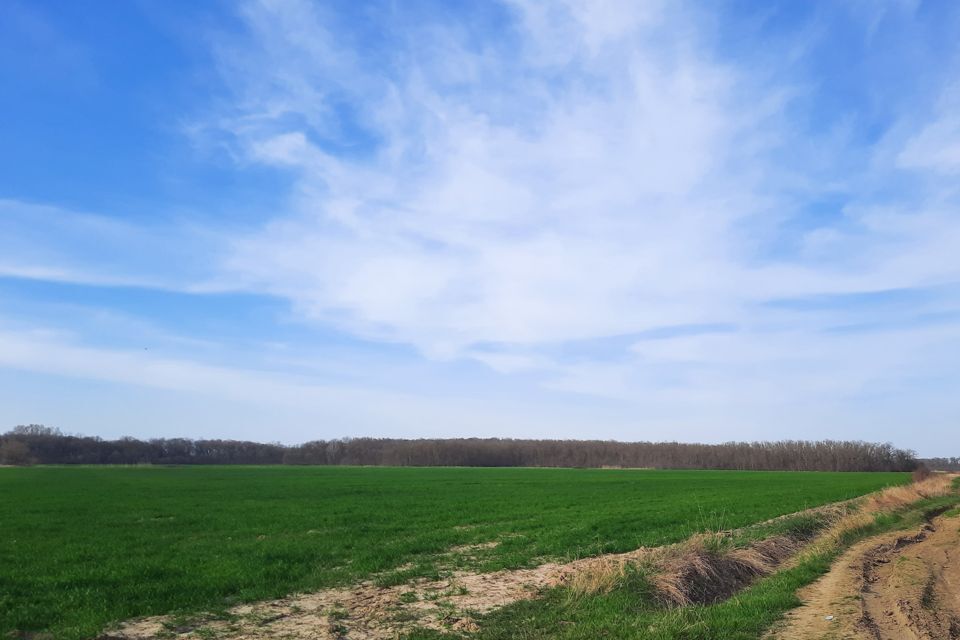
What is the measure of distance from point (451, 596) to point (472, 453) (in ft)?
521

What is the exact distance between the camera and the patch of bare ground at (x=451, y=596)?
1094 centimetres

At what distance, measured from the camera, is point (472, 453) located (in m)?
169

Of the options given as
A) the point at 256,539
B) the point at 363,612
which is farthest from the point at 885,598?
the point at 256,539

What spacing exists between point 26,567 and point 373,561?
8762mm

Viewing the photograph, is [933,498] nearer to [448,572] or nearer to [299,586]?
[448,572]

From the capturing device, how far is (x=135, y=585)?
1436cm

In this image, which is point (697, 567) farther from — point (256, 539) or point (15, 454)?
point (15, 454)

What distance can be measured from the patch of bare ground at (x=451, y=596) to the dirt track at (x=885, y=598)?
201cm

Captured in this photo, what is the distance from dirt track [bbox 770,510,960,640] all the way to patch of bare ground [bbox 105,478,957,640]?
201 cm

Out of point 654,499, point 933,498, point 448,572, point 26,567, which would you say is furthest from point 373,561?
point 933,498

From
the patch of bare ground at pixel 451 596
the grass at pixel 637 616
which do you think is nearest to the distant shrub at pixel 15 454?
the patch of bare ground at pixel 451 596

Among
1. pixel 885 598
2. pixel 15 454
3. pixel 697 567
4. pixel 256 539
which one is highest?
pixel 15 454

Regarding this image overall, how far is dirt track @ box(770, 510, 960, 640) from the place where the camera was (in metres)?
9.66

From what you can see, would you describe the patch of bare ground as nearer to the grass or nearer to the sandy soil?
the sandy soil
